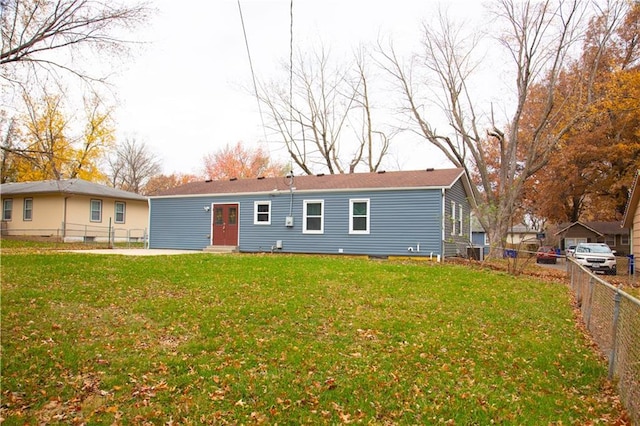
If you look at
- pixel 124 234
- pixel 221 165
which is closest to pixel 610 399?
pixel 124 234

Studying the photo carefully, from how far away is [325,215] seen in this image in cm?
1795

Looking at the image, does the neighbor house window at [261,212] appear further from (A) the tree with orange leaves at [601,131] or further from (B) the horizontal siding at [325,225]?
(A) the tree with orange leaves at [601,131]

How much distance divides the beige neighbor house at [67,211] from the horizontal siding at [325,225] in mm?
3213

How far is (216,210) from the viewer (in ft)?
65.2

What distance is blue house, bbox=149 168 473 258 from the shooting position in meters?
16.5

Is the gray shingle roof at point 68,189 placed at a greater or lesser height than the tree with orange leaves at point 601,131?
lesser

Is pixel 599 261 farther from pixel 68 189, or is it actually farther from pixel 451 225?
pixel 68 189

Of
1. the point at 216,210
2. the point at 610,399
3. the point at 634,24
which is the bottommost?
the point at 610,399

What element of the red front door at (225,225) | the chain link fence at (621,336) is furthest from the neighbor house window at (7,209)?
the chain link fence at (621,336)

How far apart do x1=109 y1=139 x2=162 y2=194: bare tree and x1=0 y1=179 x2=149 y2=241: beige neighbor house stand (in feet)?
72.1

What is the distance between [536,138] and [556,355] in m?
19.5

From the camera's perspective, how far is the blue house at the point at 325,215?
54.1 feet

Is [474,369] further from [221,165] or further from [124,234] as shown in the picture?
[221,165]

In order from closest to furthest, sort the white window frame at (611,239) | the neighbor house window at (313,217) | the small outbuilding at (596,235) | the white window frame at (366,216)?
the white window frame at (366,216), the neighbor house window at (313,217), the small outbuilding at (596,235), the white window frame at (611,239)
